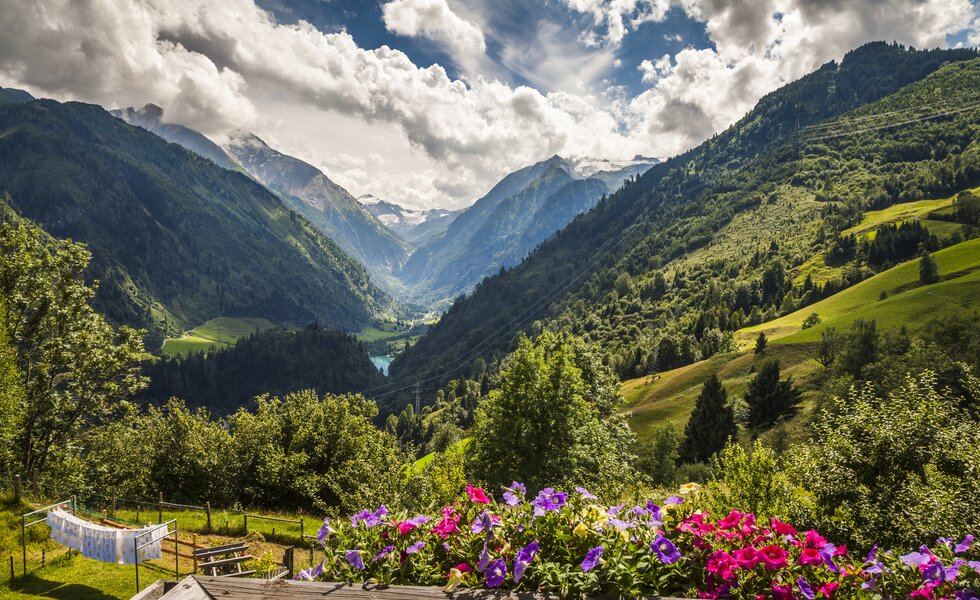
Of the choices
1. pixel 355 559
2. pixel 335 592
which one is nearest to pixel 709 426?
pixel 355 559

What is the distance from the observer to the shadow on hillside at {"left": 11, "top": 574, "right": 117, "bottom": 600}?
17.2 metres

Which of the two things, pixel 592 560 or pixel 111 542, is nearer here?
pixel 592 560

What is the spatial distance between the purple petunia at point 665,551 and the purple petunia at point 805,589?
0.87 m

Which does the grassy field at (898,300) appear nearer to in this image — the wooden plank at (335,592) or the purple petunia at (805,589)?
the purple petunia at (805,589)

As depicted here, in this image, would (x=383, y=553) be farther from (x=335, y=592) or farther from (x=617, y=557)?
(x=617, y=557)

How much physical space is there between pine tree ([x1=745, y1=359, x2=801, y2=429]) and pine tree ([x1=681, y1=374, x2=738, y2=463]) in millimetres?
6715

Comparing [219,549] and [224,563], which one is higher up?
[224,563]

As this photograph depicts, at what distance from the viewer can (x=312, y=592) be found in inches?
142

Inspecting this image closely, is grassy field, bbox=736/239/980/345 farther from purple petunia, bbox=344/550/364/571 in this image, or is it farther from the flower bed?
purple petunia, bbox=344/550/364/571

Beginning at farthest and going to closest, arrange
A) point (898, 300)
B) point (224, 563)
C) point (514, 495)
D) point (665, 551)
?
1. point (898, 300)
2. point (224, 563)
3. point (514, 495)
4. point (665, 551)

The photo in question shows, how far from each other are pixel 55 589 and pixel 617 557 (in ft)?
78.7

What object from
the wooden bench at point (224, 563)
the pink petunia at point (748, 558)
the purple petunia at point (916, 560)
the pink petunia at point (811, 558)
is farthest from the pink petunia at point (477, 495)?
the purple petunia at point (916, 560)

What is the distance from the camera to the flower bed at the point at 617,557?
11.5ft

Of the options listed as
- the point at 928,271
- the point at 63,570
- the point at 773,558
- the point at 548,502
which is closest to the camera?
the point at 773,558
